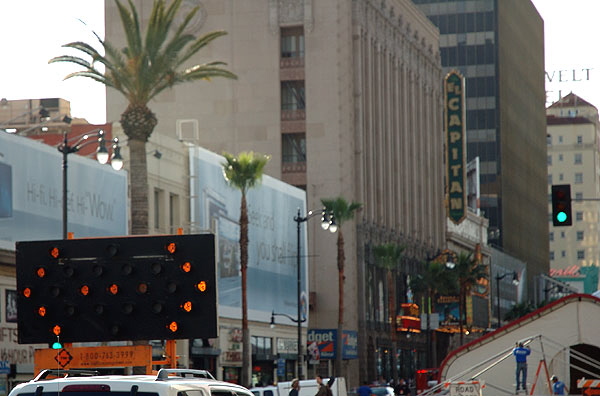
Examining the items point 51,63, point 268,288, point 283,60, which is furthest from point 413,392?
point 51,63

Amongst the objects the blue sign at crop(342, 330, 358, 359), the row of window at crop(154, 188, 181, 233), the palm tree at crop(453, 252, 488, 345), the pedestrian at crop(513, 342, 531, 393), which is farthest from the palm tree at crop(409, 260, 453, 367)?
the pedestrian at crop(513, 342, 531, 393)

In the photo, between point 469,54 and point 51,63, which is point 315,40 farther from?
point 469,54

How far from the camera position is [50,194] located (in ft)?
165

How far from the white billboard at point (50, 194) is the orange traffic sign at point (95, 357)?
29.8 meters

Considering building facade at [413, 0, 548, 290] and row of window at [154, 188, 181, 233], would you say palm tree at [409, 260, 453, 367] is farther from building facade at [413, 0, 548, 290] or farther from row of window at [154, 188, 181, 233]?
building facade at [413, 0, 548, 290]

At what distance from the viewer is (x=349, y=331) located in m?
84.9

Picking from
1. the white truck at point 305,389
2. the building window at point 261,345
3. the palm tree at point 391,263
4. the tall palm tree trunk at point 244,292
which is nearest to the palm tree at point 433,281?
the palm tree at point 391,263

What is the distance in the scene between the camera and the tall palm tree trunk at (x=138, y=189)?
149 feet

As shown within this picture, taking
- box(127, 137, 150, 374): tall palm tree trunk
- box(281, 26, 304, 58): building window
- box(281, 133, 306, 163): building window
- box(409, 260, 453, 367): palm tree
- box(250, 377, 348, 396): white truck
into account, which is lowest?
box(250, 377, 348, 396): white truck

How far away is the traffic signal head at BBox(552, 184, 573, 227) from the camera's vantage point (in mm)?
33062

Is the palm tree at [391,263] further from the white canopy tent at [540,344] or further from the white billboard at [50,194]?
the white canopy tent at [540,344]

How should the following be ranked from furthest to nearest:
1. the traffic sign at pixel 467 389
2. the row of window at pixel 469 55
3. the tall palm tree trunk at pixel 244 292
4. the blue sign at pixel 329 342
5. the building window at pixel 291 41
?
1. the row of window at pixel 469 55
2. the building window at pixel 291 41
3. the blue sign at pixel 329 342
4. the tall palm tree trunk at pixel 244 292
5. the traffic sign at pixel 467 389

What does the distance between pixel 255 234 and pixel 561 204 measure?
40063 millimetres

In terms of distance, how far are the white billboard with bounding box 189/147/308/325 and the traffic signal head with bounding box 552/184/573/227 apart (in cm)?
3203
